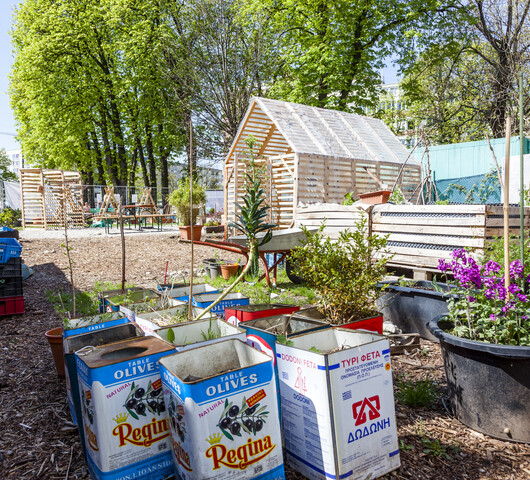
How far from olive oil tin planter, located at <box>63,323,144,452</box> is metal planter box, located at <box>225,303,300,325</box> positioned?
0.63 metres

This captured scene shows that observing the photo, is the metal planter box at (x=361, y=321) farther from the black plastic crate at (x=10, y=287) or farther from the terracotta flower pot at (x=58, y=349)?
the black plastic crate at (x=10, y=287)

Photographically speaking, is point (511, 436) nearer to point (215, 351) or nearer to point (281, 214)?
point (215, 351)

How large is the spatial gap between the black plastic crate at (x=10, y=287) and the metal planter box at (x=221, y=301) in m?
2.87

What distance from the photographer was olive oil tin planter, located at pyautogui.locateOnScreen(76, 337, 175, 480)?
6.04 feet

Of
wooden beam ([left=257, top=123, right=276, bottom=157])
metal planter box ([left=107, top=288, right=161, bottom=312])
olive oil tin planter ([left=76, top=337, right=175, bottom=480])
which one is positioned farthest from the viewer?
wooden beam ([left=257, top=123, right=276, bottom=157])

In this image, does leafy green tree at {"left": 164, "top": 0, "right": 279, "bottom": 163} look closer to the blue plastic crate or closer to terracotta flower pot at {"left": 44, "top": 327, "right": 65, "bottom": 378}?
the blue plastic crate

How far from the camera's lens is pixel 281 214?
12.7 meters

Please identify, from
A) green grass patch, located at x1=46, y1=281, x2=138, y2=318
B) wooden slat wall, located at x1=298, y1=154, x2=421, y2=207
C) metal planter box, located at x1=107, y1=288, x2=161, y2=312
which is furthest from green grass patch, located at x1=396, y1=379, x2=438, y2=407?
wooden slat wall, located at x1=298, y1=154, x2=421, y2=207

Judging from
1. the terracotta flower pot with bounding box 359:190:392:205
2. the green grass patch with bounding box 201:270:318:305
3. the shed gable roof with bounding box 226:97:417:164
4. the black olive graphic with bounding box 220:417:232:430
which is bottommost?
the green grass patch with bounding box 201:270:318:305

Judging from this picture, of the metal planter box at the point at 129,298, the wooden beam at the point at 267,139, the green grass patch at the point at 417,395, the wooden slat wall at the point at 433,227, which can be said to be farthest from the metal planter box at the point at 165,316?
the wooden beam at the point at 267,139

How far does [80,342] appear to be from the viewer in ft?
8.03

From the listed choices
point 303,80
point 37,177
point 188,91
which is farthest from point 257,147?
point 37,177

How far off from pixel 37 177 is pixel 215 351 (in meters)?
21.0

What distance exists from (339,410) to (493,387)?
1092mm
